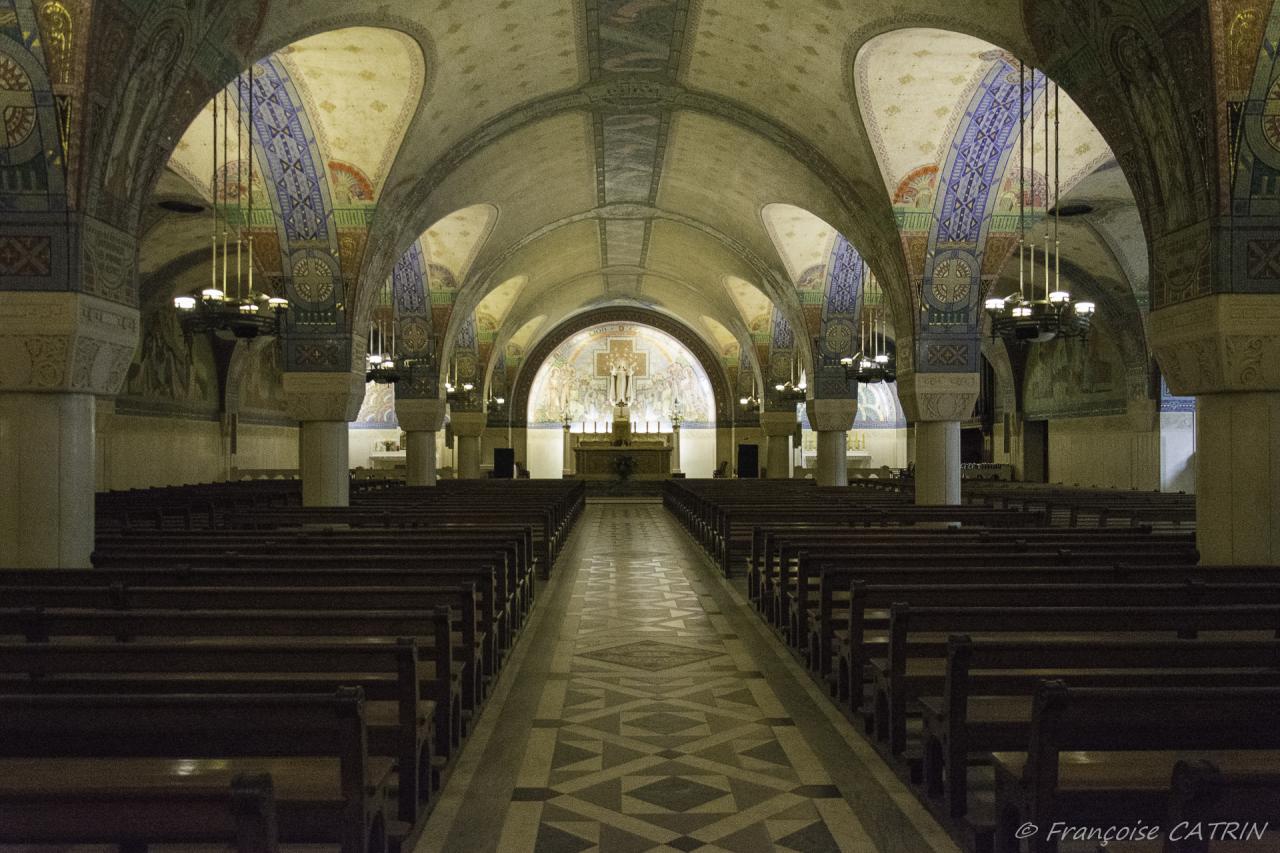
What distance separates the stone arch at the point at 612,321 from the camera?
3991cm

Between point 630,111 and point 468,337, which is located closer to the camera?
point 630,111

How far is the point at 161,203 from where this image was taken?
19.2 meters

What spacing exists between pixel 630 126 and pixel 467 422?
16.6 metres

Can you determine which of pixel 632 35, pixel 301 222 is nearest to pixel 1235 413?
pixel 632 35

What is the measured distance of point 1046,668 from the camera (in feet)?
14.1

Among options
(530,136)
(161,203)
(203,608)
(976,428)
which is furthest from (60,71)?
(976,428)

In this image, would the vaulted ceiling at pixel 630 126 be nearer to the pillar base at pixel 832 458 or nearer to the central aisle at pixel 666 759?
the pillar base at pixel 832 458

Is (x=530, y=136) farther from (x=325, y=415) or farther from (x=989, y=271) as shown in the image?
(x=989, y=271)

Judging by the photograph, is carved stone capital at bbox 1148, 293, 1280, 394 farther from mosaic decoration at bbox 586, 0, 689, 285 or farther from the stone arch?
the stone arch

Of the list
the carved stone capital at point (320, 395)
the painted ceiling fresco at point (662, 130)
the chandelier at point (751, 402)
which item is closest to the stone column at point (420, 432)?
the painted ceiling fresco at point (662, 130)

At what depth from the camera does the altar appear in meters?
38.1

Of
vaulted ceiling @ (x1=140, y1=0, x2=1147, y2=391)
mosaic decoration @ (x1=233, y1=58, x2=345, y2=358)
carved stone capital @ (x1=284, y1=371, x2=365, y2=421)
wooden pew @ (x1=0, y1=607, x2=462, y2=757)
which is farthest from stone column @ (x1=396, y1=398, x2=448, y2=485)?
wooden pew @ (x1=0, y1=607, x2=462, y2=757)

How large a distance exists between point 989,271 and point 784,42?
4872mm

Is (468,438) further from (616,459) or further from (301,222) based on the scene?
(301,222)
